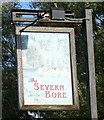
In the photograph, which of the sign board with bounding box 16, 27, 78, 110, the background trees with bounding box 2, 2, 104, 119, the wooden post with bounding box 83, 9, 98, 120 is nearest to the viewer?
the sign board with bounding box 16, 27, 78, 110

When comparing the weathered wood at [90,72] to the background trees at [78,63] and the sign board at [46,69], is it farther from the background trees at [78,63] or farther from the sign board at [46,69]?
the background trees at [78,63]

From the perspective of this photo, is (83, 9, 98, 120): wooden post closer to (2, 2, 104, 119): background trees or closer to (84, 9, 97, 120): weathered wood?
(84, 9, 97, 120): weathered wood

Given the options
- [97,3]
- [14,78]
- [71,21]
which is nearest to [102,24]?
[97,3]

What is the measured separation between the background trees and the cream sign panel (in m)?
8.46

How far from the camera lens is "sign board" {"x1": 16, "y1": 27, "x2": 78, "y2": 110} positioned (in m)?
4.35

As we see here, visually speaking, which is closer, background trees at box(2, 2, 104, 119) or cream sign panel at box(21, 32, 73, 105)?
cream sign panel at box(21, 32, 73, 105)

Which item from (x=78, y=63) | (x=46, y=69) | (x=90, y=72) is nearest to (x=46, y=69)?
(x=46, y=69)

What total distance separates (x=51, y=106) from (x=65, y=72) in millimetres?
496

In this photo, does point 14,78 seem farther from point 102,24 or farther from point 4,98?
point 102,24

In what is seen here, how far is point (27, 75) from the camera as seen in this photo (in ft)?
14.5

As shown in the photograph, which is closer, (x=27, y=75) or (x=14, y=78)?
(x=27, y=75)

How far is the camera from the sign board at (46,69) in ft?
14.3

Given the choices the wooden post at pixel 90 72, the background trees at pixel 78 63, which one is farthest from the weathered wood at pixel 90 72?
the background trees at pixel 78 63

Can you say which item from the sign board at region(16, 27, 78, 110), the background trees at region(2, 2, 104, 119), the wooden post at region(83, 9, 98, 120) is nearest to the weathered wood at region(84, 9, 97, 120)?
the wooden post at region(83, 9, 98, 120)
